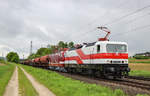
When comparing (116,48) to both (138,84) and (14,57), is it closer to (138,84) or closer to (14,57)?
(138,84)

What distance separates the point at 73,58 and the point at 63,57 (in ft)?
16.6

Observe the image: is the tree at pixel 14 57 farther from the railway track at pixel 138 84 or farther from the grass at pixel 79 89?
the grass at pixel 79 89

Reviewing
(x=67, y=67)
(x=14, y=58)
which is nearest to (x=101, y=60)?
(x=67, y=67)

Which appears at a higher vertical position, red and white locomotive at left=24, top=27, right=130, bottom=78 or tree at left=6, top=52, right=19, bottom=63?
tree at left=6, top=52, right=19, bottom=63

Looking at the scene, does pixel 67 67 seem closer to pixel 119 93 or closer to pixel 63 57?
pixel 63 57

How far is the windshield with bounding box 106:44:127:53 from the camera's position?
18.9 metres

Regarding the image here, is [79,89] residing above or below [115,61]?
below

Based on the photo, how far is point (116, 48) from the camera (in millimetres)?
19156

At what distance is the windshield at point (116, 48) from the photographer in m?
18.9

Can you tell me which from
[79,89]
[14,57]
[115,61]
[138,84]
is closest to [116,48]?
[115,61]

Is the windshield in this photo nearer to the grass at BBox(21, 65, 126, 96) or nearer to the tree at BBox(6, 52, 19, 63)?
the grass at BBox(21, 65, 126, 96)

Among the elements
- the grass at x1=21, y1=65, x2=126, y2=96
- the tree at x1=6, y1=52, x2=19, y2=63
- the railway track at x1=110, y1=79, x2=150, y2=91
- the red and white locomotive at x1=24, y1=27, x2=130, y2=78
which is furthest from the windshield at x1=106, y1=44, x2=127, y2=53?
the tree at x1=6, y1=52, x2=19, y2=63

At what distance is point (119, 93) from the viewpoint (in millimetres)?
10320

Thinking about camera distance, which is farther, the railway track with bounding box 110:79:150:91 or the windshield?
the windshield
